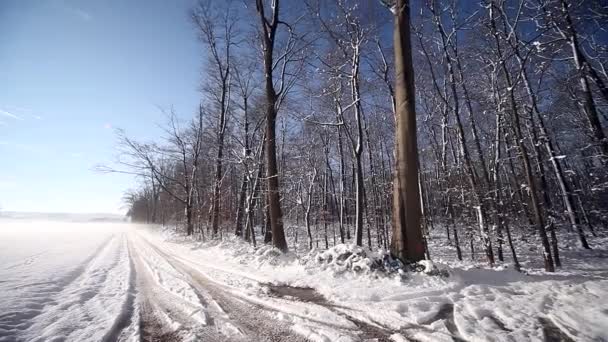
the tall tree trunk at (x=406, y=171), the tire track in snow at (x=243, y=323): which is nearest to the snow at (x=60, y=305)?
the tire track in snow at (x=243, y=323)

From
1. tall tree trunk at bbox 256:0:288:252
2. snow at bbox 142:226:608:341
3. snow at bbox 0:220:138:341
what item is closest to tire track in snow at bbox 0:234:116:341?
snow at bbox 0:220:138:341

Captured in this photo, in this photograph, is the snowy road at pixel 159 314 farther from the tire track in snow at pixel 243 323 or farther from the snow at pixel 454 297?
the snow at pixel 454 297

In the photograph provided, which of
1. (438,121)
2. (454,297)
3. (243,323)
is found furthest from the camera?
(438,121)

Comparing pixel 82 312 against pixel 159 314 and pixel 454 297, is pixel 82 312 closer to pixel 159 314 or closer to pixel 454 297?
pixel 159 314

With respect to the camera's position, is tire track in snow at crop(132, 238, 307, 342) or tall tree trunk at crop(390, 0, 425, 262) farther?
tall tree trunk at crop(390, 0, 425, 262)

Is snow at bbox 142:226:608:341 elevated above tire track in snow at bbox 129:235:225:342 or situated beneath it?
elevated above

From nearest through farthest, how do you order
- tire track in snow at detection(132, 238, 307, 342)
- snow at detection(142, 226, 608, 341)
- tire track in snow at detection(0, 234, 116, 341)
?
1. snow at detection(142, 226, 608, 341)
2. tire track in snow at detection(132, 238, 307, 342)
3. tire track in snow at detection(0, 234, 116, 341)

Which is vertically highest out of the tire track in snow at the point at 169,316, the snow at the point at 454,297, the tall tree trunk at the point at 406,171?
the tall tree trunk at the point at 406,171

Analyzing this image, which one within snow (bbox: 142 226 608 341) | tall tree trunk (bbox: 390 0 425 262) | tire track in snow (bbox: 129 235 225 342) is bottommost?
tire track in snow (bbox: 129 235 225 342)

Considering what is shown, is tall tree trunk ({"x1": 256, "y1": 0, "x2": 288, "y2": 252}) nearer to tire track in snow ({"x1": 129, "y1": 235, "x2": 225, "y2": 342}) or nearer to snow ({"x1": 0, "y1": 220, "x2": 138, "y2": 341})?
tire track in snow ({"x1": 129, "y1": 235, "x2": 225, "y2": 342})

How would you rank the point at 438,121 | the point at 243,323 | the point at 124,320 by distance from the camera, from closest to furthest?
the point at 243,323, the point at 124,320, the point at 438,121

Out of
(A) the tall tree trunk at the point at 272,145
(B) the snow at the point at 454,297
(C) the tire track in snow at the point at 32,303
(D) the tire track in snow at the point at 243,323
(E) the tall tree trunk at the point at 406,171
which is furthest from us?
(A) the tall tree trunk at the point at 272,145

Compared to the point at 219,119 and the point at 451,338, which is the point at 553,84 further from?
the point at 219,119

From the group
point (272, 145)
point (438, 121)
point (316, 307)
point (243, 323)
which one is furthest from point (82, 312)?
point (438, 121)
